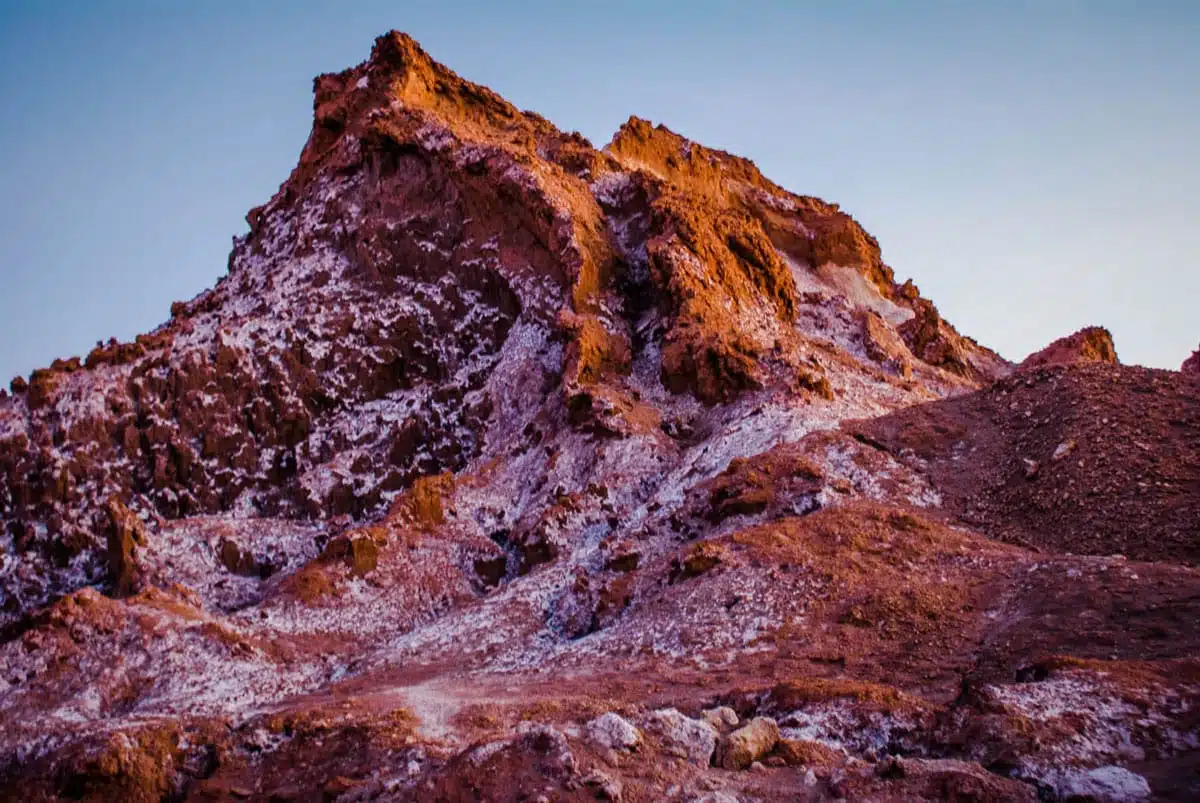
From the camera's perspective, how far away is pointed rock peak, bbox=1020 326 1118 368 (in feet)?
150

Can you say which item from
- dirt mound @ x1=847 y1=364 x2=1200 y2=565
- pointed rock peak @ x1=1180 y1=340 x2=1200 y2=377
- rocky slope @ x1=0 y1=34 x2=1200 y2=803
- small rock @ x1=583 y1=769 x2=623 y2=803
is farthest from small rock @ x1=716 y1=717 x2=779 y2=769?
pointed rock peak @ x1=1180 y1=340 x2=1200 y2=377

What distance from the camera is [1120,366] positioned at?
2650cm

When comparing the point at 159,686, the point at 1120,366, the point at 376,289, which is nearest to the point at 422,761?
the point at 159,686

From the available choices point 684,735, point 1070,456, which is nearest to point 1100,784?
point 684,735

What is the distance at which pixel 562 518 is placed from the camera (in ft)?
88.6

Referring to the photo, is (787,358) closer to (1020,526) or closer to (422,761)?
(1020,526)

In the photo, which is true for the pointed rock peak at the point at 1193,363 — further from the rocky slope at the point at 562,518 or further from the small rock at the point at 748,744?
the small rock at the point at 748,744

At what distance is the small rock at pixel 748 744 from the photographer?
11.7 m

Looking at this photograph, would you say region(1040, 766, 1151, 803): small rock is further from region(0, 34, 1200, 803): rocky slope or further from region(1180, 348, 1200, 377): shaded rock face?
region(1180, 348, 1200, 377): shaded rock face

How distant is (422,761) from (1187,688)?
958cm

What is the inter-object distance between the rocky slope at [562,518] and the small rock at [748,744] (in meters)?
0.07

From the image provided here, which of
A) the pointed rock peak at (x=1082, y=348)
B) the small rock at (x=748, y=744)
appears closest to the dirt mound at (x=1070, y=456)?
the small rock at (x=748, y=744)

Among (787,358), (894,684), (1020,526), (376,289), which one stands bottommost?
(894,684)

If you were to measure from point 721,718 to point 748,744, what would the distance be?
126 centimetres
